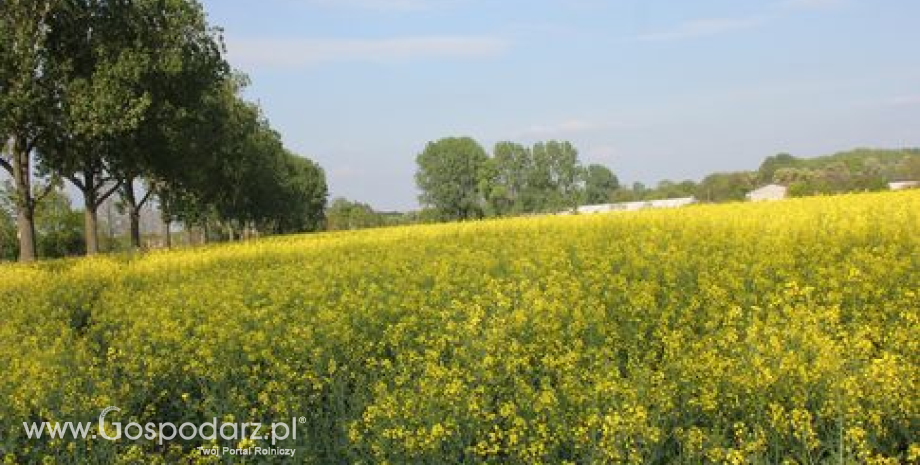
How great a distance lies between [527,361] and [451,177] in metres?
121

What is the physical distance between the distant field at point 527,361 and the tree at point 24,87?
49.2 feet

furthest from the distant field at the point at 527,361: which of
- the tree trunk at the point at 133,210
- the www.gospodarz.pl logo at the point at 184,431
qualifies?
the tree trunk at the point at 133,210

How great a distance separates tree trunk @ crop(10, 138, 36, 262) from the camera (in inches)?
1145

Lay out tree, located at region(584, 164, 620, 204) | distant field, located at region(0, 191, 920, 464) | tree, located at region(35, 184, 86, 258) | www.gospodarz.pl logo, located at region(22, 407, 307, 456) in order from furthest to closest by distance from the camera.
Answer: tree, located at region(584, 164, 620, 204) < tree, located at region(35, 184, 86, 258) < www.gospodarz.pl logo, located at region(22, 407, 307, 456) < distant field, located at region(0, 191, 920, 464)

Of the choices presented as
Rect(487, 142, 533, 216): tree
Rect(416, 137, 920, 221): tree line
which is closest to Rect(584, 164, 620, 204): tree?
Rect(416, 137, 920, 221): tree line

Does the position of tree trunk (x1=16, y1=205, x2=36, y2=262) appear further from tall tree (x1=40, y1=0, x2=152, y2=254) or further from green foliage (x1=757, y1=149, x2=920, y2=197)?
green foliage (x1=757, y1=149, x2=920, y2=197)

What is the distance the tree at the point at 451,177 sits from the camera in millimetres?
126438

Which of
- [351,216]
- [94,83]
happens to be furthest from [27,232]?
[351,216]

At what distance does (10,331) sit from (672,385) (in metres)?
10.1

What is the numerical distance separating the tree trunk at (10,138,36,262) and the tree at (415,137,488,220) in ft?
320

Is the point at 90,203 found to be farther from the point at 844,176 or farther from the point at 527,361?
the point at 844,176

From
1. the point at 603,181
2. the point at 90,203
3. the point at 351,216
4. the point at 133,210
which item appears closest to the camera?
the point at 90,203

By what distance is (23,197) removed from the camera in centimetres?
2925

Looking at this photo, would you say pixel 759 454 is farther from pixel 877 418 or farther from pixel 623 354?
pixel 623 354
